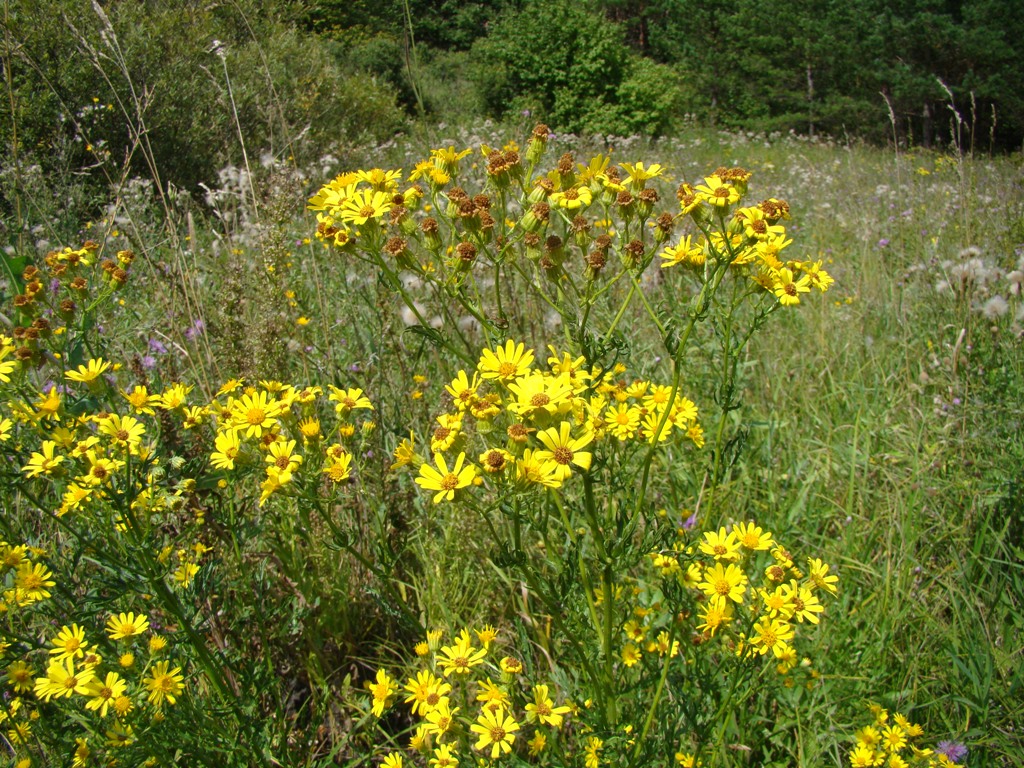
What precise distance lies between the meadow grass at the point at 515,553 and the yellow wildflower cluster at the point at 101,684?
0.15 ft

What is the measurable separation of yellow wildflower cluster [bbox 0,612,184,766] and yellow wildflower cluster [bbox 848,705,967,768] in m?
1.57

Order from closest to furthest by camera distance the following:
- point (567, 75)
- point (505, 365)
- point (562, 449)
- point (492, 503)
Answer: point (562, 449) < point (505, 365) < point (492, 503) < point (567, 75)

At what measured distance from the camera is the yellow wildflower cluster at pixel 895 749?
150 centimetres

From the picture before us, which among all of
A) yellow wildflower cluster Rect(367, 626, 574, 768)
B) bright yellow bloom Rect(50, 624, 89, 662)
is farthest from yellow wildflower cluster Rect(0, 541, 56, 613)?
yellow wildflower cluster Rect(367, 626, 574, 768)

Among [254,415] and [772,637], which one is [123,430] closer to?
[254,415]

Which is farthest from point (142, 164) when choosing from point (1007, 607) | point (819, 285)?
point (1007, 607)

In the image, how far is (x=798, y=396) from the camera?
307cm

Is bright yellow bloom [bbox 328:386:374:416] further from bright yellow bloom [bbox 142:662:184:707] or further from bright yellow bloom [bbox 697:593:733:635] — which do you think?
bright yellow bloom [bbox 697:593:733:635]

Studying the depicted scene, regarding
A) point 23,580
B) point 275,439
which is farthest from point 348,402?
point 23,580

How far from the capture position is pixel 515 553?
1.20 meters

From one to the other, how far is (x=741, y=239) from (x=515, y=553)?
813 mm

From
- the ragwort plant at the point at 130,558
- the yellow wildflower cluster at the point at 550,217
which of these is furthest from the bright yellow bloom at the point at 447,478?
the yellow wildflower cluster at the point at 550,217

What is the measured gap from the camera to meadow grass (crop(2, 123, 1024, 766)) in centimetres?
158

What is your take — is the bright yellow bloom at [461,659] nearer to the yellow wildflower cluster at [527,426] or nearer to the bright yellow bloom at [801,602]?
the yellow wildflower cluster at [527,426]
